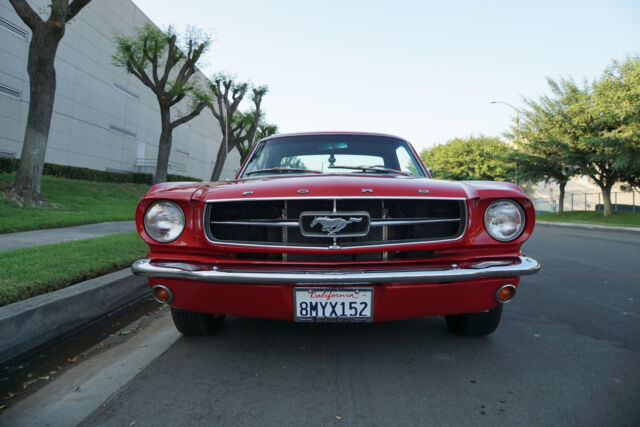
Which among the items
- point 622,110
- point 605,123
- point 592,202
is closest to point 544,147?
point 605,123

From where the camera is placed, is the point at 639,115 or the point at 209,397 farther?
the point at 639,115

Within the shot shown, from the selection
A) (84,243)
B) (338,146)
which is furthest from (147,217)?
(84,243)

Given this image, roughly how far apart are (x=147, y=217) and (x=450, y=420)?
1931 millimetres

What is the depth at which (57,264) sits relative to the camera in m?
4.10

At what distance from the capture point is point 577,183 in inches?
1567

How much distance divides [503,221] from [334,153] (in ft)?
5.79

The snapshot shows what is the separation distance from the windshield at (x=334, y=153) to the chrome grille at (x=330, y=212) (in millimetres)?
1232

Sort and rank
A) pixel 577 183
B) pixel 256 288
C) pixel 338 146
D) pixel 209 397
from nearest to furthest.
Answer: pixel 209 397 < pixel 256 288 < pixel 338 146 < pixel 577 183

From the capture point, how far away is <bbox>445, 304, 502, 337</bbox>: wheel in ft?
8.86

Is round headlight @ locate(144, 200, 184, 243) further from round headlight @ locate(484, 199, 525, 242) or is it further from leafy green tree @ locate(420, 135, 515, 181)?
leafy green tree @ locate(420, 135, 515, 181)

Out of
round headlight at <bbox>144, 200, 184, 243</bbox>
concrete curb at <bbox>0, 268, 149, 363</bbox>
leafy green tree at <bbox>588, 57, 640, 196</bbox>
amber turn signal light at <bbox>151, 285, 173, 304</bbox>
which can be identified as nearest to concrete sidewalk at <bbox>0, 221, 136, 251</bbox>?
concrete curb at <bbox>0, 268, 149, 363</bbox>

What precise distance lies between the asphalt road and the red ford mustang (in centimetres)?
34

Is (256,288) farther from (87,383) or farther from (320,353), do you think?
(87,383)

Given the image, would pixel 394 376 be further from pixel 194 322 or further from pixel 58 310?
pixel 58 310
